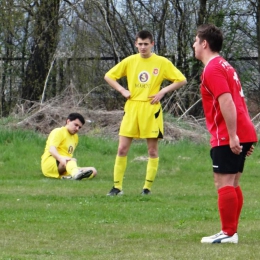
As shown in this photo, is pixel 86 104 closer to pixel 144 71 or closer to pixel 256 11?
pixel 256 11

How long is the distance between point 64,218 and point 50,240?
52.3 inches

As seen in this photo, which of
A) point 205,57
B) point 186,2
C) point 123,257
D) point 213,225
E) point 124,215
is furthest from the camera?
point 186,2

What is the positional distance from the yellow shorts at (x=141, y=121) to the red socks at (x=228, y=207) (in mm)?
3557

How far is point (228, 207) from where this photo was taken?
647 cm

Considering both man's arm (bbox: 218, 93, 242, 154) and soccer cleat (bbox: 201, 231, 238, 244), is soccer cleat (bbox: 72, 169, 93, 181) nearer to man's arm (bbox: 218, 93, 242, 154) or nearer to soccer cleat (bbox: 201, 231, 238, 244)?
soccer cleat (bbox: 201, 231, 238, 244)

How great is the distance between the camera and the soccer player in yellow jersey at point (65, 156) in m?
12.1

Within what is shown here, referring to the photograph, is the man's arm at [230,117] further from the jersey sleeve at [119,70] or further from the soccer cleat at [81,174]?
the soccer cleat at [81,174]

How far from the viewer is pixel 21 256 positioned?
229 inches

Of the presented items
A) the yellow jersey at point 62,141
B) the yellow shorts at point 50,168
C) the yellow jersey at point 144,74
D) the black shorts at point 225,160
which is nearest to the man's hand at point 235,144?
the black shorts at point 225,160

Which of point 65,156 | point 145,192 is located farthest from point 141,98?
point 65,156

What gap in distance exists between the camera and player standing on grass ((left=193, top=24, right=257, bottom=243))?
6301 millimetres

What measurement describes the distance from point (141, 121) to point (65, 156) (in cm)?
278

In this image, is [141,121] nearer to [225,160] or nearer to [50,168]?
[50,168]

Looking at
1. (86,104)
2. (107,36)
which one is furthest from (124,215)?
(107,36)
